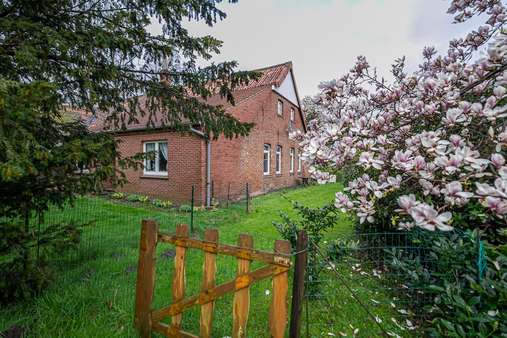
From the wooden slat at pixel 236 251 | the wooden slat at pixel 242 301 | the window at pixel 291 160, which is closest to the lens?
the wooden slat at pixel 236 251

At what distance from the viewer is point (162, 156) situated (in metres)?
10.9

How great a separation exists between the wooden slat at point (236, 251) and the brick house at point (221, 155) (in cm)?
475

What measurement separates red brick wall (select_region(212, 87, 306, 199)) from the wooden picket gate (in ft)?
23.4

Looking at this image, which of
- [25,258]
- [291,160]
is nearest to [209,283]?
[25,258]

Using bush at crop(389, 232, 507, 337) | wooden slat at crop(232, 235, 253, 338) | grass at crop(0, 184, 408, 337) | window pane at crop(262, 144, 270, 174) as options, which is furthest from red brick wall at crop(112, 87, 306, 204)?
bush at crop(389, 232, 507, 337)

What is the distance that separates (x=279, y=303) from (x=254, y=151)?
435 inches

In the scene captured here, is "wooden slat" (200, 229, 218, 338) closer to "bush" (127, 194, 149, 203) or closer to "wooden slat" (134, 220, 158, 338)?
"wooden slat" (134, 220, 158, 338)

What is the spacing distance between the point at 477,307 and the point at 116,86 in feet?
17.5

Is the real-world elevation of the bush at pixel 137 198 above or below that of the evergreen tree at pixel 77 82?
→ below

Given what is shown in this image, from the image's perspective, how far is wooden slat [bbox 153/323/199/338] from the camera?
2.31 meters

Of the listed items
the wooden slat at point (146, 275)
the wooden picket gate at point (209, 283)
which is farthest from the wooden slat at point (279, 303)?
the wooden slat at point (146, 275)

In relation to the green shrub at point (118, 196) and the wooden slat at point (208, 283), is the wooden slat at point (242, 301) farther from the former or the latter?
the green shrub at point (118, 196)

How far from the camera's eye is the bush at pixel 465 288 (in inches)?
78.0

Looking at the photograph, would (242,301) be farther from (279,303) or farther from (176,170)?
(176,170)
